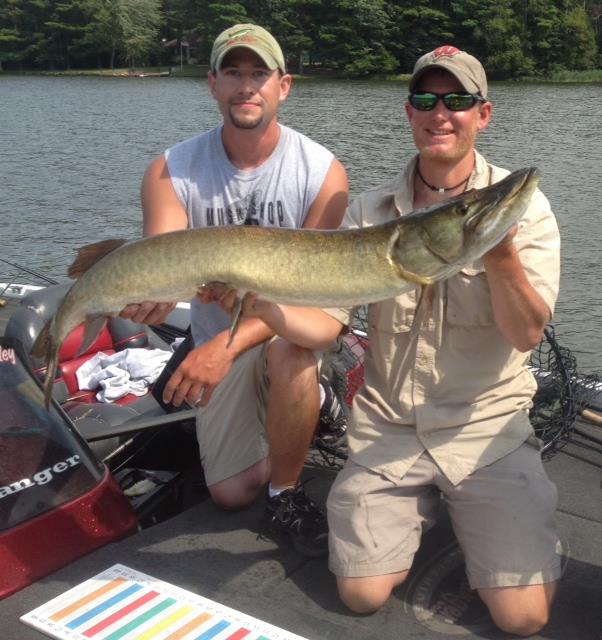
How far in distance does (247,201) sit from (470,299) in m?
1.16

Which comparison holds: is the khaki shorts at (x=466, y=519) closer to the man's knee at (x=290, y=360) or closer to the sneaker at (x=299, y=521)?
the sneaker at (x=299, y=521)

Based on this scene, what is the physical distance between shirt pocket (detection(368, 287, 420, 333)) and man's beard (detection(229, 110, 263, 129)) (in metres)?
1.01

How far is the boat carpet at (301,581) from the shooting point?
2.88 meters

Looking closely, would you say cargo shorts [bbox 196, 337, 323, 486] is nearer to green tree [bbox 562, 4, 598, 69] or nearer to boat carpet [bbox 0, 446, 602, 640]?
boat carpet [bbox 0, 446, 602, 640]

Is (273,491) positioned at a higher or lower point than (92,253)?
lower

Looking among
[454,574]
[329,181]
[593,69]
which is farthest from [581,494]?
[593,69]

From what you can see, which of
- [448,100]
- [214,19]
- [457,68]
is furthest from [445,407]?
[214,19]

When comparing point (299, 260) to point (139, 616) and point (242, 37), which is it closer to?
point (139, 616)

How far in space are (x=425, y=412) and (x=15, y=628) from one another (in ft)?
5.18

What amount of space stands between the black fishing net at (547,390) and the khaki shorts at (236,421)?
1.19 ft

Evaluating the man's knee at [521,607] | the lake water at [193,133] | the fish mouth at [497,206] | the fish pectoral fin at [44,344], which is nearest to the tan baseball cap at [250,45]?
the fish pectoral fin at [44,344]

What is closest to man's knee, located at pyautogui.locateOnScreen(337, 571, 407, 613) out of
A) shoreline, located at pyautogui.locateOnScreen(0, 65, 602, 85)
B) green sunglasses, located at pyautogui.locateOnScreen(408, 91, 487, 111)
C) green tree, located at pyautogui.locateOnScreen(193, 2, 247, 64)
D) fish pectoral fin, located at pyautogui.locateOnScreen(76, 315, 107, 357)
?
fish pectoral fin, located at pyautogui.locateOnScreen(76, 315, 107, 357)

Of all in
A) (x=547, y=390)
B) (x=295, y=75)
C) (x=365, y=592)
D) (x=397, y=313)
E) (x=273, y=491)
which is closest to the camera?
(x=365, y=592)

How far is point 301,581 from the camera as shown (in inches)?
125
